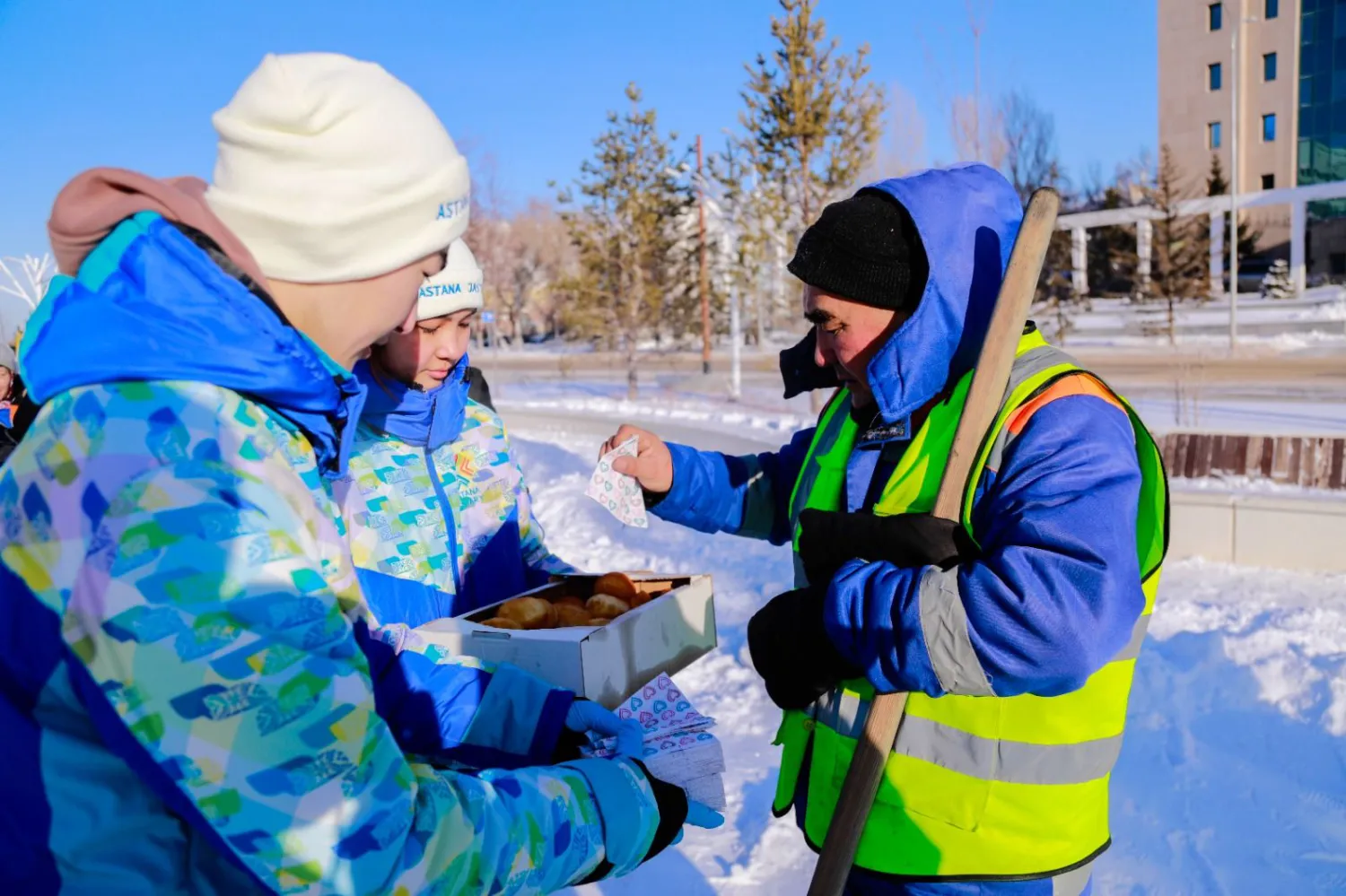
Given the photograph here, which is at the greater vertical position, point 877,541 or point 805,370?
point 805,370

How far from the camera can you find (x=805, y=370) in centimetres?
262

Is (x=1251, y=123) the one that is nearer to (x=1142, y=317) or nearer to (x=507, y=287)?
(x=1142, y=317)

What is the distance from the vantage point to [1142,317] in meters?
32.8

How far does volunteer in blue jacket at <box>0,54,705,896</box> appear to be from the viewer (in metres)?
1.01

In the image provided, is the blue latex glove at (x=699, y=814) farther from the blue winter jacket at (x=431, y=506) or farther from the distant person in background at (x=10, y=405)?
the distant person in background at (x=10, y=405)

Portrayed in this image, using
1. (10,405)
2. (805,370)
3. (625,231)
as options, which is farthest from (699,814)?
(625,231)

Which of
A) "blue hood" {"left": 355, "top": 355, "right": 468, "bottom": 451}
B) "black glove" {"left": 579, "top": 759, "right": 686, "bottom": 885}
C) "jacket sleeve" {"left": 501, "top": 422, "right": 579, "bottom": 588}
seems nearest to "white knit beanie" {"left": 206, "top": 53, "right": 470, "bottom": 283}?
"black glove" {"left": 579, "top": 759, "right": 686, "bottom": 885}

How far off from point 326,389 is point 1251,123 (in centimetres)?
5177

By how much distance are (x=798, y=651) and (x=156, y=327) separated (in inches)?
54.3

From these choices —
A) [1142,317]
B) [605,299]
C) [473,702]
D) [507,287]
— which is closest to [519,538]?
[473,702]

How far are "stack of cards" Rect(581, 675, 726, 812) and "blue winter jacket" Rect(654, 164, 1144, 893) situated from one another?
1.09ft

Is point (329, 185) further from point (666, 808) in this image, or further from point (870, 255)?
point (870, 255)

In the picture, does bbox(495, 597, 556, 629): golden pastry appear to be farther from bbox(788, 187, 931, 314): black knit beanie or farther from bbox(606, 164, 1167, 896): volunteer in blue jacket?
bbox(788, 187, 931, 314): black knit beanie

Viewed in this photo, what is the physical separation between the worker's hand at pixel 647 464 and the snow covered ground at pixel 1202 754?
1713mm
